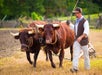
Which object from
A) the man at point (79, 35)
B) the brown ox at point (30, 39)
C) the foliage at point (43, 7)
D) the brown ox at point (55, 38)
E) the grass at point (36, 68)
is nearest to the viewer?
the man at point (79, 35)

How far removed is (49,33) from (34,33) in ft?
3.67

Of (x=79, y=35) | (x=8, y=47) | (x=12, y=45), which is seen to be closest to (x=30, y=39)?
(x=79, y=35)

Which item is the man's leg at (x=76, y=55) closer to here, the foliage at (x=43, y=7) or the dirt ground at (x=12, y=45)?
the dirt ground at (x=12, y=45)

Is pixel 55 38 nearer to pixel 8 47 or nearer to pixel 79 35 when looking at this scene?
pixel 79 35

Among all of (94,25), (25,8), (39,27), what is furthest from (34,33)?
(25,8)

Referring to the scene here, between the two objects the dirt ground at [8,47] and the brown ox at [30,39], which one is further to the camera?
the dirt ground at [8,47]

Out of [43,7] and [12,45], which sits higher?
[12,45]

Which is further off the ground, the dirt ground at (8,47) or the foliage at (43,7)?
the dirt ground at (8,47)

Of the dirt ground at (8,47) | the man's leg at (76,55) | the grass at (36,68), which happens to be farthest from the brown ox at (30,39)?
the dirt ground at (8,47)

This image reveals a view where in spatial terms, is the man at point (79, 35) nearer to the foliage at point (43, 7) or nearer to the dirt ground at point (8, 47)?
the dirt ground at point (8, 47)

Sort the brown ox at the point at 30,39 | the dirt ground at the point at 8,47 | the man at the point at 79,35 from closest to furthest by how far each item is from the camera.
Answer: the man at the point at 79,35 < the brown ox at the point at 30,39 < the dirt ground at the point at 8,47

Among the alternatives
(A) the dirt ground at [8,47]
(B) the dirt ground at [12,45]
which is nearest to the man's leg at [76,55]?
(B) the dirt ground at [12,45]

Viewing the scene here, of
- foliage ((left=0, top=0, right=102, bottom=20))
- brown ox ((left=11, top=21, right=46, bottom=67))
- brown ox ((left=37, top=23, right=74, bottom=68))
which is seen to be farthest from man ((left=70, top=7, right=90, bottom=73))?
foliage ((left=0, top=0, right=102, bottom=20))

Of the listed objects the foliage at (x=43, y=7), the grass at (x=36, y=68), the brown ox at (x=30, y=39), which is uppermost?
the brown ox at (x=30, y=39)
